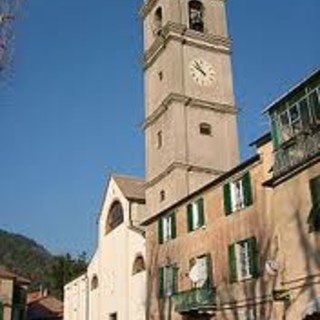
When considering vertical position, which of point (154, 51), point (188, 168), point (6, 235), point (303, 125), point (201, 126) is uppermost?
point (6, 235)

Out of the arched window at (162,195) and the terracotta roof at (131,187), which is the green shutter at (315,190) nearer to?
the arched window at (162,195)

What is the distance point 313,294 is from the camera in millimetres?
19750

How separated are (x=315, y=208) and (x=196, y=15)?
27.6m

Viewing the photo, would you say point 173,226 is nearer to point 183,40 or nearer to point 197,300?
point 197,300

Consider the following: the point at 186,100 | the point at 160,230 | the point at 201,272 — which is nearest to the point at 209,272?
the point at 201,272

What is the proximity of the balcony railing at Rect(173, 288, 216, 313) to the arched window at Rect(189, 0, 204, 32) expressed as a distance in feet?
70.9

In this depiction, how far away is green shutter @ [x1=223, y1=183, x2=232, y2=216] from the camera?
27203 millimetres

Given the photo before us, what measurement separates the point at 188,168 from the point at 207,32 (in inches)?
440

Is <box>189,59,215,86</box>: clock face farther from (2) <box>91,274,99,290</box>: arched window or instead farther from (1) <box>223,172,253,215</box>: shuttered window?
(2) <box>91,274,99,290</box>: arched window

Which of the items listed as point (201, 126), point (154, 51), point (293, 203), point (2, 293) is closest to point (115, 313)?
point (2, 293)

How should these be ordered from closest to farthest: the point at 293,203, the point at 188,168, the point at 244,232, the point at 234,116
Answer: the point at 293,203 < the point at 244,232 < the point at 188,168 < the point at 234,116

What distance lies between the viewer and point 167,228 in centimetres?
3319

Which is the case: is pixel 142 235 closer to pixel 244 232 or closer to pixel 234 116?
pixel 234 116

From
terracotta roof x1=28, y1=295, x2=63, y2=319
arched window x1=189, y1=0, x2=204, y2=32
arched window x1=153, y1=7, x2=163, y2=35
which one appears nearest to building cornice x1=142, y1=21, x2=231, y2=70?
arched window x1=189, y1=0, x2=204, y2=32
